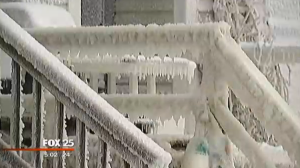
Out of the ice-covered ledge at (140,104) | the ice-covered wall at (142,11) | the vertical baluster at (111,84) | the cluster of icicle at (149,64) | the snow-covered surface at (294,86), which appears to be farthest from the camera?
the ice-covered wall at (142,11)

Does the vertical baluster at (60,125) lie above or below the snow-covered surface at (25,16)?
below

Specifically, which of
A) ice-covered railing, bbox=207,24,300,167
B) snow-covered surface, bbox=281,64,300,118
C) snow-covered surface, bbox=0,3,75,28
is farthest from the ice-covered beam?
snow-covered surface, bbox=281,64,300,118

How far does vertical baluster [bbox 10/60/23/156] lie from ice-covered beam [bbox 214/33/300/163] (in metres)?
0.51

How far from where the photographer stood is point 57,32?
138 centimetres

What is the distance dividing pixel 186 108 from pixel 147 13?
2.12 m

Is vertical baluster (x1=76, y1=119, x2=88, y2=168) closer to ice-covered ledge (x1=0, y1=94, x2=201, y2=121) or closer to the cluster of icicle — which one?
ice-covered ledge (x1=0, y1=94, x2=201, y2=121)

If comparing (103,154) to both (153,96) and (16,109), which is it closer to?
(16,109)

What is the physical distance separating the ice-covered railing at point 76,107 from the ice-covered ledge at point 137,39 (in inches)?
10.3

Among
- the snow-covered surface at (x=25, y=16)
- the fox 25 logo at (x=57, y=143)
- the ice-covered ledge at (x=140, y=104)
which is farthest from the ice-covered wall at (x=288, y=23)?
the fox 25 logo at (x=57, y=143)

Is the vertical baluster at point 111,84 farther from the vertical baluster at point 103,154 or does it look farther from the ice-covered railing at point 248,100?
the vertical baluster at point 103,154

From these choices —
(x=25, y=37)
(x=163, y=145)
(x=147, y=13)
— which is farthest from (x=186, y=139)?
(x=147, y=13)

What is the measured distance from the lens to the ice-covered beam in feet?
4.02

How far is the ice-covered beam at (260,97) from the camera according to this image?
1.22 meters

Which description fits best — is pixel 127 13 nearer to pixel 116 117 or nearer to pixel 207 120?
pixel 207 120
